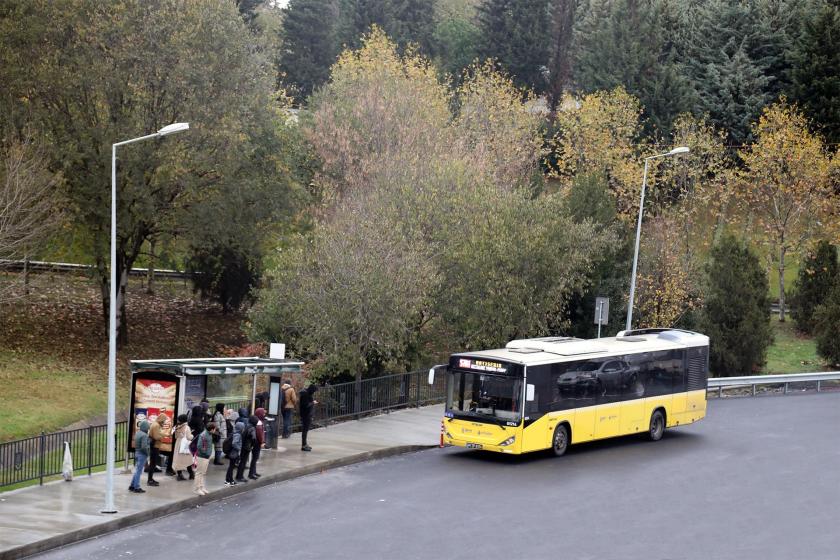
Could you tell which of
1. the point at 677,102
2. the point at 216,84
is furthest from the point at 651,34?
the point at 216,84

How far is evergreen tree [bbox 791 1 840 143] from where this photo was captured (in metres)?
68.7

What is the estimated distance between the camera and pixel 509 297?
123ft

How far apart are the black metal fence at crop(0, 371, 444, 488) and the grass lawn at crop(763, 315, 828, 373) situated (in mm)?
17983

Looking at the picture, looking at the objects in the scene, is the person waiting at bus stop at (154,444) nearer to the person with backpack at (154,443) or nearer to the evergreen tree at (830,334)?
the person with backpack at (154,443)

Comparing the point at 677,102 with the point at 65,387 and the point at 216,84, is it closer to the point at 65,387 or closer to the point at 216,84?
the point at 216,84

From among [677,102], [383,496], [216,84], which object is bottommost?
[383,496]

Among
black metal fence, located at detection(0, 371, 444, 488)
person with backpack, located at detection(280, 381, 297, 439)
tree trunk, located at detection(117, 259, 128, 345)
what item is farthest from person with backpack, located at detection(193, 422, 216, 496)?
tree trunk, located at detection(117, 259, 128, 345)

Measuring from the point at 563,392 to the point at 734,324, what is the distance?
19939 millimetres

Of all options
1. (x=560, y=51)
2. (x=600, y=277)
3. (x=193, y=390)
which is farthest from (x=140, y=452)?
(x=560, y=51)

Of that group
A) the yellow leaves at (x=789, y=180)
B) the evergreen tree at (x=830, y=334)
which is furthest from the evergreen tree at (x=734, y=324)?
the yellow leaves at (x=789, y=180)

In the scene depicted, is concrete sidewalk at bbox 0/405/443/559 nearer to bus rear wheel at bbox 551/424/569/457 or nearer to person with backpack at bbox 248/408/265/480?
person with backpack at bbox 248/408/265/480

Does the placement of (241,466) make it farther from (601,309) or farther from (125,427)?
(601,309)

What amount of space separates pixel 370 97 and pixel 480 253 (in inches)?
743

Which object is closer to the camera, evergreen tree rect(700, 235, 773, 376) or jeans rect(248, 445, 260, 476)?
jeans rect(248, 445, 260, 476)
